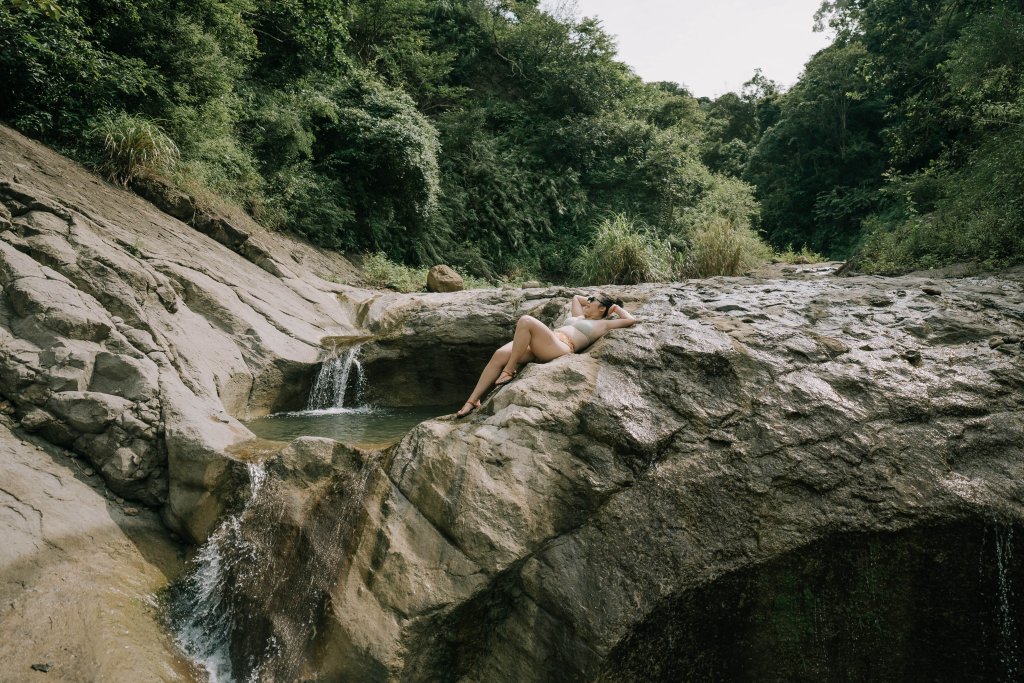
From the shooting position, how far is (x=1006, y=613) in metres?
3.06

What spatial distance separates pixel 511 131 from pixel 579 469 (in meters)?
15.7

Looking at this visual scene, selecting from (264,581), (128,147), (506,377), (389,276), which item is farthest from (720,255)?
(128,147)

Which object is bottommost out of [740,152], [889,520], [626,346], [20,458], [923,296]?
[20,458]

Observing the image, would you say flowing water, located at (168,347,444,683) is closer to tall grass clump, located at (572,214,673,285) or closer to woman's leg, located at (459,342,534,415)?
woman's leg, located at (459,342,534,415)

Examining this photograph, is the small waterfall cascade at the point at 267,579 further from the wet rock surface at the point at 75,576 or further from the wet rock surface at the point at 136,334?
the wet rock surface at the point at 136,334

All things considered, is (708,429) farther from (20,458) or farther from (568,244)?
(568,244)

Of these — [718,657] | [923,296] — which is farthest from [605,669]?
[923,296]

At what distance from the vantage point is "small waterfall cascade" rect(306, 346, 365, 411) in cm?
723

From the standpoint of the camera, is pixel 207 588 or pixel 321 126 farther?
pixel 321 126

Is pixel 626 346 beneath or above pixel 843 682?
above

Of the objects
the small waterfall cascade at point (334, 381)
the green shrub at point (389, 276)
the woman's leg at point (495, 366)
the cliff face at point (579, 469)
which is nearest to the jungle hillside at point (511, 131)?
the green shrub at point (389, 276)

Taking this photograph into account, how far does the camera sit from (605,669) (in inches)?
112

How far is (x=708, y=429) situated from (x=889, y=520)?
1.01 m

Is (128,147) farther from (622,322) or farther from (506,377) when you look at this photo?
(622,322)
